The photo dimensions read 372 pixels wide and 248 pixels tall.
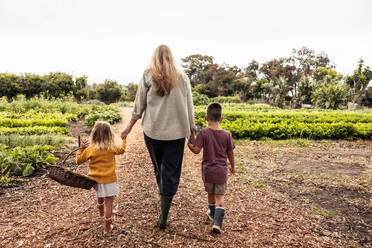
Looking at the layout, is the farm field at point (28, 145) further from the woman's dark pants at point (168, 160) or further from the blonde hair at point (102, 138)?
the woman's dark pants at point (168, 160)

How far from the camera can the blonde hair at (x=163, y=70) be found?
2.45 meters

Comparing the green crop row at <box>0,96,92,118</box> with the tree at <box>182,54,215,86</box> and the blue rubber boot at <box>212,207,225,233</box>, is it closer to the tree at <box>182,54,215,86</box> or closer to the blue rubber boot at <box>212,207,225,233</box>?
the blue rubber boot at <box>212,207,225,233</box>

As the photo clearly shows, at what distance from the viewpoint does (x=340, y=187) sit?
4508 millimetres

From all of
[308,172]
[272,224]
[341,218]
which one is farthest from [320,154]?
[272,224]

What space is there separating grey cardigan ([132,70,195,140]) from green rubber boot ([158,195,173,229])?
2.28ft

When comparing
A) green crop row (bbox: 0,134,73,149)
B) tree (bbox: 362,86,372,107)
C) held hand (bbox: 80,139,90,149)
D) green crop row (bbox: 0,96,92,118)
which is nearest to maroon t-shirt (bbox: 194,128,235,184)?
held hand (bbox: 80,139,90,149)

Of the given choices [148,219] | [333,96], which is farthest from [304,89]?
[148,219]

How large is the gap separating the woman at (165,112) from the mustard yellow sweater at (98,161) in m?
0.30

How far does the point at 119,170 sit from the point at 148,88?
2.88 meters

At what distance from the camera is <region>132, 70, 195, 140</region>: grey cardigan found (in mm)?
2529

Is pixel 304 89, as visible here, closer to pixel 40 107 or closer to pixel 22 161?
pixel 40 107

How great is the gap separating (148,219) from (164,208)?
459 millimetres

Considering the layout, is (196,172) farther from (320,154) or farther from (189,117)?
(320,154)

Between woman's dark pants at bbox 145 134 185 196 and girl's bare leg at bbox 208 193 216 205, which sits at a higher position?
woman's dark pants at bbox 145 134 185 196
